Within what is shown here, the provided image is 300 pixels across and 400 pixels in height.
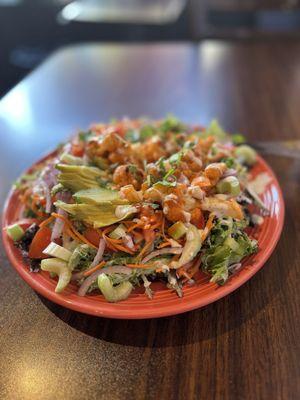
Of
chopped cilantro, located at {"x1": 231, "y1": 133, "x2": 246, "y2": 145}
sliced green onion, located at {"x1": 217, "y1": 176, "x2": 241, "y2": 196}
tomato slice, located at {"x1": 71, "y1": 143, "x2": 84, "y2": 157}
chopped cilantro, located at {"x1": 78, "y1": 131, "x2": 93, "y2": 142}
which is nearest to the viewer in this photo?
sliced green onion, located at {"x1": 217, "y1": 176, "x2": 241, "y2": 196}

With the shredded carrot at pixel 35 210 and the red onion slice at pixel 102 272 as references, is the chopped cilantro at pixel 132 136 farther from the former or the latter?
the red onion slice at pixel 102 272

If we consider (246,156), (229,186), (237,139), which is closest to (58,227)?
(229,186)

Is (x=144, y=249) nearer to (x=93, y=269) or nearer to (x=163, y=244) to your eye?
(x=163, y=244)

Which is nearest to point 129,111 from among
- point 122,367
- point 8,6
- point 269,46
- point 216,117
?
point 216,117

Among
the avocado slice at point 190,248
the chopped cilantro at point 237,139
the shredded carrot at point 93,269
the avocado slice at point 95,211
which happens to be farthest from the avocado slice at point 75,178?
the chopped cilantro at point 237,139

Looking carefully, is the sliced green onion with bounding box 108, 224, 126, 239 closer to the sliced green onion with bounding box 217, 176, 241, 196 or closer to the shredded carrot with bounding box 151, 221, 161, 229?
the shredded carrot with bounding box 151, 221, 161, 229

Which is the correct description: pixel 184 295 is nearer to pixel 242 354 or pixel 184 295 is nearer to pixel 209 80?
pixel 242 354

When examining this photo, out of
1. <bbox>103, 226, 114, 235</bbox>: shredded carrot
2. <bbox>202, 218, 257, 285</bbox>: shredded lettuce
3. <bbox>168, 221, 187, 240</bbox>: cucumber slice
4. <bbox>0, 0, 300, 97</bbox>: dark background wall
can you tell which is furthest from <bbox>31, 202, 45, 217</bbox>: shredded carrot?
<bbox>0, 0, 300, 97</bbox>: dark background wall
